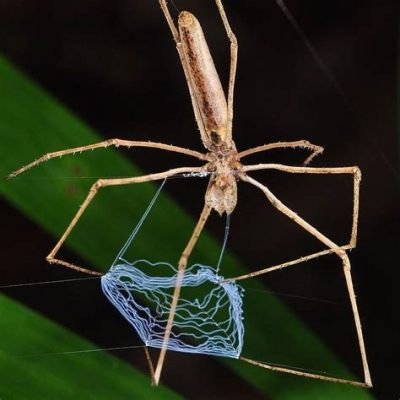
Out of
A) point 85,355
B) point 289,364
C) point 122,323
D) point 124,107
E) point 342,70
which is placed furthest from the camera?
point 342,70

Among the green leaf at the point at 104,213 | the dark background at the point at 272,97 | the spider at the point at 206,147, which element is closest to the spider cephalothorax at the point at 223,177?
the spider at the point at 206,147

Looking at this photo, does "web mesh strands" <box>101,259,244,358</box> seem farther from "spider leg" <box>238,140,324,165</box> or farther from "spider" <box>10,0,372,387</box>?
"spider leg" <box>238,140,324,165</box>

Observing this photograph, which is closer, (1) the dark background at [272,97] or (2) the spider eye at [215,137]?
(2) the spider eye at [215,137]

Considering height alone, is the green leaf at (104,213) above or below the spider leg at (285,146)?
below

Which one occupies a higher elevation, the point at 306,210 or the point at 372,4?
the point at 372,4

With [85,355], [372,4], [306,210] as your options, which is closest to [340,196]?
[306,210]

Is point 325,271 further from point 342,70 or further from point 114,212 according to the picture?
point 114,212

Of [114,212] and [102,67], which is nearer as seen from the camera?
[114,212]

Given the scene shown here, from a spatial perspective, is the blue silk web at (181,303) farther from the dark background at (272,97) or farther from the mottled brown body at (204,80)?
the dark background at (272,97)
